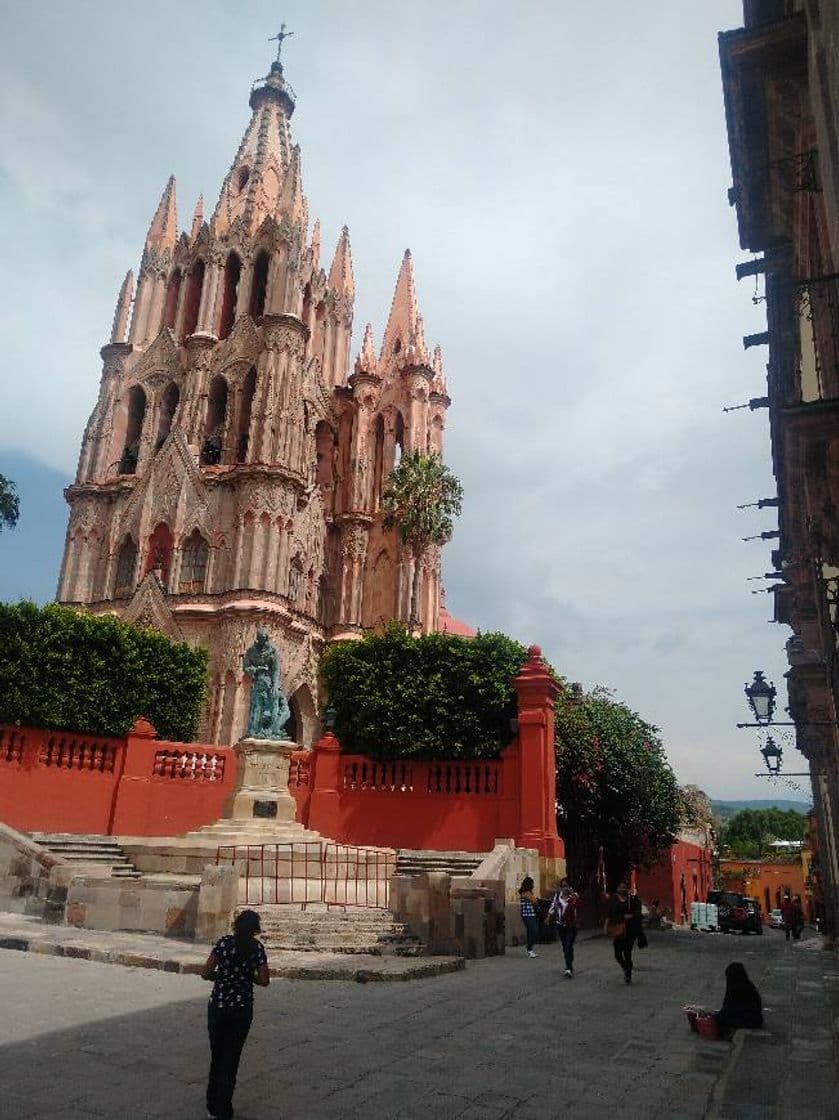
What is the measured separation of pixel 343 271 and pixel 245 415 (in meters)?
13.3

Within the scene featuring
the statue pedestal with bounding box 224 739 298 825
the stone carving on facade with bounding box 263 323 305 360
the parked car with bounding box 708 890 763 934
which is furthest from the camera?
the stone carving on facade with bounding box 263 323 305 360

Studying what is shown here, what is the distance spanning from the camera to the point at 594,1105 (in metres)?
5.02

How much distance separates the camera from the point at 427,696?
69.4 ft

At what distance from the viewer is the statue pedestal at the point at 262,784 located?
17469 millimetres

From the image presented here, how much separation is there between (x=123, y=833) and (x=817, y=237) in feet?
56.2

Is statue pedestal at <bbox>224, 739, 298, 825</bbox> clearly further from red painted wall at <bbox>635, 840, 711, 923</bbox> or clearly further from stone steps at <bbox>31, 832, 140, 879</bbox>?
red painted wall at <bbox>635, 840, 711, 923</bbox>

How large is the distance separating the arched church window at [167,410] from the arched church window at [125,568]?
532 cm

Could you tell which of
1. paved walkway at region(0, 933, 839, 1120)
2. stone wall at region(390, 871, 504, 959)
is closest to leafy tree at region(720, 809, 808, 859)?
stone wall at region(390, 871, 504, 959)

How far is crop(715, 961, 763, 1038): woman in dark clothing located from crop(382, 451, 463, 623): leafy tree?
30.6 meters

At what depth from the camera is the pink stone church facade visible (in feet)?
113

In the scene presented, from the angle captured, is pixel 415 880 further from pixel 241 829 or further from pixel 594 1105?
pixel 594 1105

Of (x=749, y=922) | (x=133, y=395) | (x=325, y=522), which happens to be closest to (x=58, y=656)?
(x=325, y=522)

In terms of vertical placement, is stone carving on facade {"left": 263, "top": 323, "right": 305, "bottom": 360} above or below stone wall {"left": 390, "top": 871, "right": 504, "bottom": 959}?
above

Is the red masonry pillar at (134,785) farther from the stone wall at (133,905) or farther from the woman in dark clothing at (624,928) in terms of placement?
the woman in dark clothing at (624,928)
